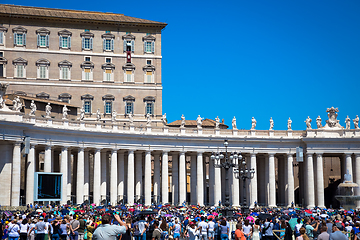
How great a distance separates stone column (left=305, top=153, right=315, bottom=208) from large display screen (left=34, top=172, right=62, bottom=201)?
124 ft

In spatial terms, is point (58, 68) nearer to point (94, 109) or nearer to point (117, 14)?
point (94, 109)

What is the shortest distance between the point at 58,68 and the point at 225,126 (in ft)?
169

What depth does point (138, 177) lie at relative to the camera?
82250 mm

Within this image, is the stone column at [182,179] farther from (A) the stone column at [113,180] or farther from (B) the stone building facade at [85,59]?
(B) the stone building facade at [85,59]

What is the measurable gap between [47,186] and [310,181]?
40.1 m

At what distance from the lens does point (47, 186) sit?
205ft

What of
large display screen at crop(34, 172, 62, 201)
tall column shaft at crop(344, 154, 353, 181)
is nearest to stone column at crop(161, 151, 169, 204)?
large display screen at crop(34, 172, 62, 201)

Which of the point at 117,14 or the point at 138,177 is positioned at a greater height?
the point at 117,14

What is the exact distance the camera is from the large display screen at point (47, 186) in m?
61.3

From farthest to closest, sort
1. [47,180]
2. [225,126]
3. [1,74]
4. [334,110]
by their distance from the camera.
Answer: [225,126]
[1,74]
[334,110]
[47,180]

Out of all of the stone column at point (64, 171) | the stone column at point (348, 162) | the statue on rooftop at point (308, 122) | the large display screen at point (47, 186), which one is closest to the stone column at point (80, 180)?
the stone column at point (64, 171)

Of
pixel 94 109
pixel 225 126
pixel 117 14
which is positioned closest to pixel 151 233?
pixel 94 109

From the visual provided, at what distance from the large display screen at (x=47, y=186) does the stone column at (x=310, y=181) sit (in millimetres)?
37913

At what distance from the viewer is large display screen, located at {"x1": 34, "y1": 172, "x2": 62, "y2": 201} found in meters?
61.3
